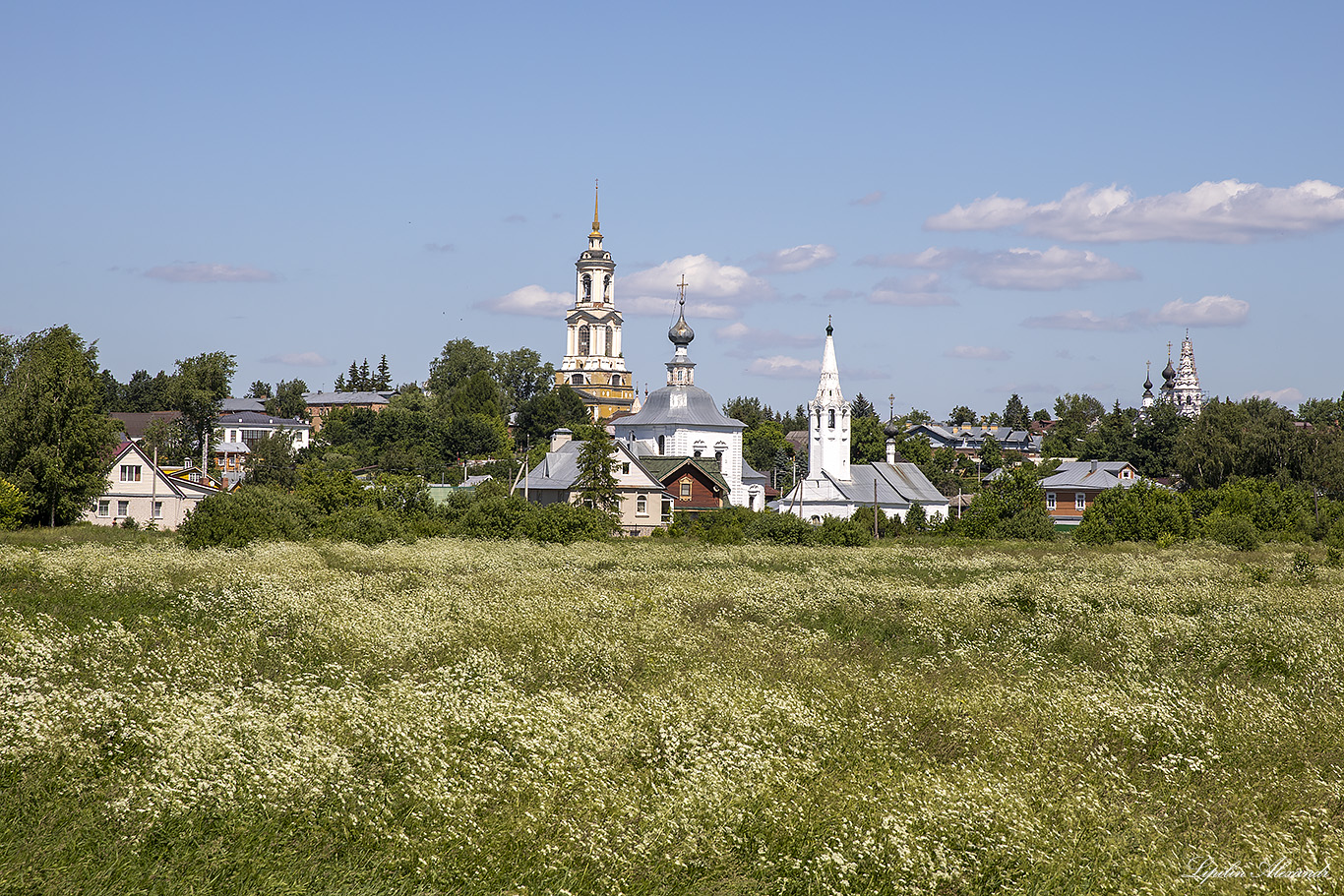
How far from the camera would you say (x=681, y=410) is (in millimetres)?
73562

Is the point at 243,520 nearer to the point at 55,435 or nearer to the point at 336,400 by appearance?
the point at 55,435

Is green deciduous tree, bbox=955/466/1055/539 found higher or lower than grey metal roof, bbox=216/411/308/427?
lower

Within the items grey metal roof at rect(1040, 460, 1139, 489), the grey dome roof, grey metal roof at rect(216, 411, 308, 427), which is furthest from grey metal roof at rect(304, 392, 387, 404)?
grey metal roof at rect(1040, 460, 1139, 489)

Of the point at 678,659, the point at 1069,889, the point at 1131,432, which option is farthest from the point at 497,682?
the point at 1131,432

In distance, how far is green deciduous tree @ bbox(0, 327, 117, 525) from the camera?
44156 millimetres

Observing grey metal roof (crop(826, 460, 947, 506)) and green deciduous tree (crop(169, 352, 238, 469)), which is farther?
green deciduous tree (crop(169, 352, 238, 469))

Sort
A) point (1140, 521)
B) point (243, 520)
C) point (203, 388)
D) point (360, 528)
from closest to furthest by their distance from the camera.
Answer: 1. point (243, 520)
2. point (360, 528)
3. point (1140, 521)
4. point (203, 388)

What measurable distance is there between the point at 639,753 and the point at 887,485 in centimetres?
5864

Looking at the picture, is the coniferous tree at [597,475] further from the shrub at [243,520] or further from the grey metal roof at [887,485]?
the grey metal roof at [887,485]

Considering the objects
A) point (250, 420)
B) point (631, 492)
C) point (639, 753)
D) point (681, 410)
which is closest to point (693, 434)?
point (681, 410)

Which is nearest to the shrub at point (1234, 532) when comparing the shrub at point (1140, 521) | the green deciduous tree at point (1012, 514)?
the shrub at point (1140, 521)

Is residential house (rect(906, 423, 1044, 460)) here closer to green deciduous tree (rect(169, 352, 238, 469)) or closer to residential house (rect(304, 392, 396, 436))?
residential house (rect(304, 392, 396, 436))

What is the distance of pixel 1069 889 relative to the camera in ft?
26.3

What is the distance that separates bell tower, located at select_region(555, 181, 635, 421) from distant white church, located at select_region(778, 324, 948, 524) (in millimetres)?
79728
